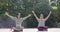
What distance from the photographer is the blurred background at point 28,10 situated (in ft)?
57.5

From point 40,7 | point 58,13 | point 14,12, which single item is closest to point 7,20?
point 14,12

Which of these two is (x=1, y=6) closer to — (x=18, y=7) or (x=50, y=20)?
(x=18, y=7)

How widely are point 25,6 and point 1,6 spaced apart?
194cm

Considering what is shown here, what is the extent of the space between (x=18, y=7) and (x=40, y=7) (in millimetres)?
2090

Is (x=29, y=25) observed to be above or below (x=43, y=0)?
below

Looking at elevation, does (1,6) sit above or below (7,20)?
above

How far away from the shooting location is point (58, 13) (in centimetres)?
1839

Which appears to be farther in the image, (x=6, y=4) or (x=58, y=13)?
(x=6, y=4)

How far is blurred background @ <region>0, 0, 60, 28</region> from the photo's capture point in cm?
1753

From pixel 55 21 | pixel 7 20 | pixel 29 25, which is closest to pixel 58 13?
pixel 55 21

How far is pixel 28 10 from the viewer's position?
18.6 metres

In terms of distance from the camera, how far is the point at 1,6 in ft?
62.8

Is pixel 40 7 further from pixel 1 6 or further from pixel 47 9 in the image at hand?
pixel 1 6

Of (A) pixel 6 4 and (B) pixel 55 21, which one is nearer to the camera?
(B) pixel 55 21
